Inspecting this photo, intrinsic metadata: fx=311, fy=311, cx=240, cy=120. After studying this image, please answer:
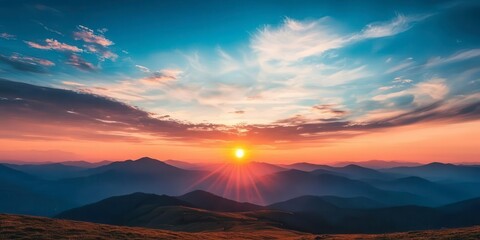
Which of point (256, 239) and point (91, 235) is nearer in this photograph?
point (91, 235)

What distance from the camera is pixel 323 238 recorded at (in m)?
48.6

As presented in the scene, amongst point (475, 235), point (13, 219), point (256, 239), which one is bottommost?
point (256, 239)

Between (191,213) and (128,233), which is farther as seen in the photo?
(191,213)

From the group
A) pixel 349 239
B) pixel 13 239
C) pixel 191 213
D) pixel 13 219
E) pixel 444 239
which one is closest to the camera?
pixel 13 239

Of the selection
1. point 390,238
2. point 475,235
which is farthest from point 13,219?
point 475,235

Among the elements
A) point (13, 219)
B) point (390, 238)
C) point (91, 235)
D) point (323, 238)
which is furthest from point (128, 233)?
point (390, 238)

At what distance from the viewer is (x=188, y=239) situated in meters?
44.8

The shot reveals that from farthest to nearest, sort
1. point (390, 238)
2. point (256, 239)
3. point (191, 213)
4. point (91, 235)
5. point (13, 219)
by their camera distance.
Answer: point (191, 213) < point (256, 239) < point (13, 219) < point (390, 238) < point (91, 235)

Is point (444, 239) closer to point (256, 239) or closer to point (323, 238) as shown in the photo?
point (323, 238)

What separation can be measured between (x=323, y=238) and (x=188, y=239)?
20859 millimetres

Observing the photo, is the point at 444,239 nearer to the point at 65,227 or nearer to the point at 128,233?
the point at 128,233

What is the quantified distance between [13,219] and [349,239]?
48697mm

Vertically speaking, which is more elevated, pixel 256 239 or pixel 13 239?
pixel 13 239

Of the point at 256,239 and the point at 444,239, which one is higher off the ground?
the point at 444,239
